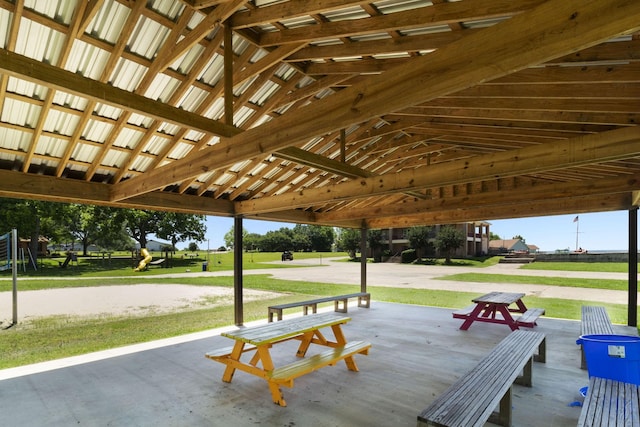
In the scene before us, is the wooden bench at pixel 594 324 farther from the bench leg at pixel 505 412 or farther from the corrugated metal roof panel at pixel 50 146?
the corrugated metal roof panel at pixel 50 146

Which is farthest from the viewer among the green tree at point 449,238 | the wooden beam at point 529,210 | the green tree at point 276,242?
the green tree at point 276,242

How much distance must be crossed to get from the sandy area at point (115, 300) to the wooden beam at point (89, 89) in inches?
324

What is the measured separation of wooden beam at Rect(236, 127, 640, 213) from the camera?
11.2 feet

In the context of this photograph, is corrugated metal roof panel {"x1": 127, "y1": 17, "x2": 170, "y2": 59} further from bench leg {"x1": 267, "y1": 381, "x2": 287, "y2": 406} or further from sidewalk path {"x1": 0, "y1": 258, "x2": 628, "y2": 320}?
sidewalk path {"x1": 0, "y1": 258, "x2": 628, "y2": 320}

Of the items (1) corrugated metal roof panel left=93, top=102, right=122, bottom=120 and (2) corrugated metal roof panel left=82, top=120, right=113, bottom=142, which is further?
(2) corrugated metal roof panel left=82, top=120, right=113, bottom=142

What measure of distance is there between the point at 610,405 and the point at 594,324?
8.84 ft

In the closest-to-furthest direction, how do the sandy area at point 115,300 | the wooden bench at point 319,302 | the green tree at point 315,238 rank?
the wooden bench at point 319,302
the sandy area at point 115,300
the green tree at point 315,238

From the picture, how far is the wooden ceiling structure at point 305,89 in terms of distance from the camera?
2.14 metres

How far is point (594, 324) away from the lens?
4.78 metres

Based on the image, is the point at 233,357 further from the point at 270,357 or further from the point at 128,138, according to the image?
the point at 128,138

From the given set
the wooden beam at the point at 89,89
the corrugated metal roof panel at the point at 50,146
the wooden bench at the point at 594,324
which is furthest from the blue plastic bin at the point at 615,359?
the corrugated metal roof panel at the point at 50,146

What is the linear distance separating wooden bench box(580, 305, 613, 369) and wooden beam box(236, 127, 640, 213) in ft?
6.94

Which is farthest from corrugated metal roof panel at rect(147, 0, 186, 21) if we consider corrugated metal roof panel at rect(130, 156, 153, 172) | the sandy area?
the sandy area

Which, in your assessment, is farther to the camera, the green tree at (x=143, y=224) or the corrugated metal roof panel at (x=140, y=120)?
the green tree at (x=143, y=224)
